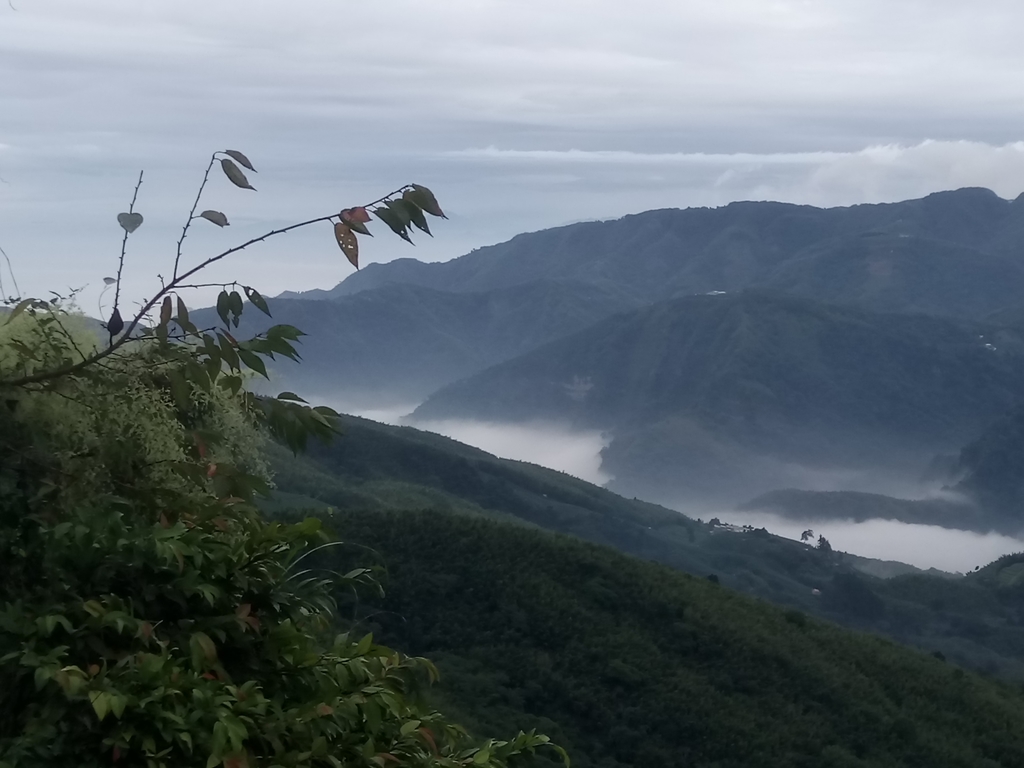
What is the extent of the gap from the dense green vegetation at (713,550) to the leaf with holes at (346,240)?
6782 cm

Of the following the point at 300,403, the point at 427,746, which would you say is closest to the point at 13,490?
the point at 300,403

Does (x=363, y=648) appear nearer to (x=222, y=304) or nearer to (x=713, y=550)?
(x=222, y=304)

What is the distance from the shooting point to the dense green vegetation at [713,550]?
3297 inches

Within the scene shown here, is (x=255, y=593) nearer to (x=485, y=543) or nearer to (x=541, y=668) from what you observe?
(x=541, y=668)

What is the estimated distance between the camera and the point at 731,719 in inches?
1041

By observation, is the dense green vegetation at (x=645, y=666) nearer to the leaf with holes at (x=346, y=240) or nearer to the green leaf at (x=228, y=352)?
the green leaf at (x=228, y=352)

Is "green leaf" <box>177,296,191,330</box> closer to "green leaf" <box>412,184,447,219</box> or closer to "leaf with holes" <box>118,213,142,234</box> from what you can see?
"leaf with holes" <box>118,213,142,234</box>

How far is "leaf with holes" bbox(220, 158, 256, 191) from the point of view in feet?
11.9

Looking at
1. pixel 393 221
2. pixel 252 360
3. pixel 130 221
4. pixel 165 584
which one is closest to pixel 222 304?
pixel 252 360

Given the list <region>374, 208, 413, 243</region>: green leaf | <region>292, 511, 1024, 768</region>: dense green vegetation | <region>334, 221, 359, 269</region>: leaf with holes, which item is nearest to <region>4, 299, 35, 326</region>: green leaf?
<region>334, 221, 359, 269</region>: leaf with holes

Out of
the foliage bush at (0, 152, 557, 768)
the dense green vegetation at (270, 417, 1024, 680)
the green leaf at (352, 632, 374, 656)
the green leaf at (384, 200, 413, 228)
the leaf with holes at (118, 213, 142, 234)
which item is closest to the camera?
the foliage bush at (0, 152, 557, 768)

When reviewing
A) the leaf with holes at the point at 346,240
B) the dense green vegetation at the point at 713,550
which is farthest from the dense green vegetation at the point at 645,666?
the dense green vegetation at the point at 713,550

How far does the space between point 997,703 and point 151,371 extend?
33.2 meters

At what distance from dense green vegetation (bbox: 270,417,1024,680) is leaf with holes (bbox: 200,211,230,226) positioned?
6791cm
